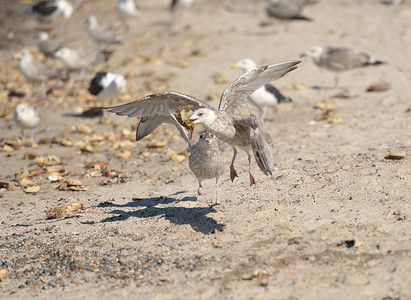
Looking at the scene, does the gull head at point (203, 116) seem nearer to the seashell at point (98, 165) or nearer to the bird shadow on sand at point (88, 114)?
the seashell at point (98, 165)

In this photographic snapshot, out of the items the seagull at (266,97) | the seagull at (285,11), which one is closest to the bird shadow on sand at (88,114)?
the seagull at (266,97)

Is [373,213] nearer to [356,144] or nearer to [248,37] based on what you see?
[356,144]

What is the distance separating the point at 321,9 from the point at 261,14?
171 cm

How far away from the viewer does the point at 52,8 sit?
17.4 metres

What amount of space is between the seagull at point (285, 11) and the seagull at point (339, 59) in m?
3.43

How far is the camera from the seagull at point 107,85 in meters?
10.8

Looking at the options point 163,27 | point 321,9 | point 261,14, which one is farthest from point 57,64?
point 321,9

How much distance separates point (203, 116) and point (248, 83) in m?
1.17

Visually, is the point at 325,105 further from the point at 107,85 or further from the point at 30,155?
the point at 30,155

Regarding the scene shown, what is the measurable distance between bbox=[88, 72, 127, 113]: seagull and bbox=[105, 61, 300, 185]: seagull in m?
4.27

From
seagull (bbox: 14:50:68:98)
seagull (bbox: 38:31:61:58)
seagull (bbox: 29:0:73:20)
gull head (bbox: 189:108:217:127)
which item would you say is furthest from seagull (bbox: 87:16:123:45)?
gull head (bbox: 189:108:217:127)

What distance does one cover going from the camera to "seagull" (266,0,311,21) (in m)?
15.0

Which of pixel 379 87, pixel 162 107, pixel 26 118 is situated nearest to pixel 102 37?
pixel 26 118

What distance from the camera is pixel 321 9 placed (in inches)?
662
